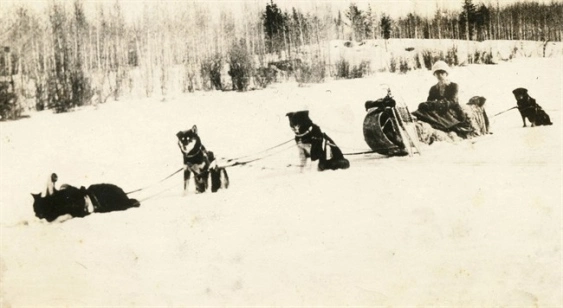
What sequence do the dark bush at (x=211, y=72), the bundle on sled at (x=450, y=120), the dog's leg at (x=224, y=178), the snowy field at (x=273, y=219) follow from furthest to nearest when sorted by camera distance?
the bundle on sled at (x=450, y=120) < the dark bush at (x=211, y=72) < the dog's leg at (x=224, y=178) < the snowy field at (x=273, y=219)

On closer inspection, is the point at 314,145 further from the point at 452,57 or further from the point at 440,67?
the point at 452,57

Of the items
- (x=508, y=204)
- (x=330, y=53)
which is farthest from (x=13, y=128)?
(x=508, y=204)

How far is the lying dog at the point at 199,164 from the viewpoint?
Answer: 266cm

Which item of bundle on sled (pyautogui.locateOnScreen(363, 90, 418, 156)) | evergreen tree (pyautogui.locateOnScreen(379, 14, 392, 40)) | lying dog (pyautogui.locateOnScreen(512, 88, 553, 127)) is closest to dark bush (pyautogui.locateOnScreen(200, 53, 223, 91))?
bundle on sled (pyautogui.locateOnScreen(363, 90, 418, 156))

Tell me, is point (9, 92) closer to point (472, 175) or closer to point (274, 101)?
point (274, 101)

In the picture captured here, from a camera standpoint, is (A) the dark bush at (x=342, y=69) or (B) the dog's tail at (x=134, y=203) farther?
(A) the dark bush at (x=342, y=69)

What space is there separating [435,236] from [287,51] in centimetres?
127

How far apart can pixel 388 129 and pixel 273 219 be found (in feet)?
2.64

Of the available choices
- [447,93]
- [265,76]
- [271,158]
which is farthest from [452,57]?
[271,158]

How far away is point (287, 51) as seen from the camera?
9.35ft

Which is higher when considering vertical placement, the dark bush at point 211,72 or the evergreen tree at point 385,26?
the evergreen tree at point 385,26

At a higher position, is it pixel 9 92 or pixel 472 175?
pixel 9 92

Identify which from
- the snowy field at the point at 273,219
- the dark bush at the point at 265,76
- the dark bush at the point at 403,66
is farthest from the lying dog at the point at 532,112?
the dark bush at the point at 265,76

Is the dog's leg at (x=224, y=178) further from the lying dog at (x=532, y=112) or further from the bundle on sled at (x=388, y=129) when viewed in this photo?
the lying dog at (x=532, y=112)
